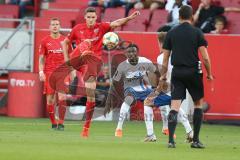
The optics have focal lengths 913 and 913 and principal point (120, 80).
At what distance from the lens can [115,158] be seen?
1262cm

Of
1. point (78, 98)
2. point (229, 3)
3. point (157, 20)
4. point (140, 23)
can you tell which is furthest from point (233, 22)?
point (78, 98)

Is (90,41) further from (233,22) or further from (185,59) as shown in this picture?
(233,22)

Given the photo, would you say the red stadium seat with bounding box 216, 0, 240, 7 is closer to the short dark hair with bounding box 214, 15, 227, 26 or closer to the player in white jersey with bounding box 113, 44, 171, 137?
the short dark hair with bounding box 214, 15, 227, 26

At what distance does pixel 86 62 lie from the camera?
18641 mm

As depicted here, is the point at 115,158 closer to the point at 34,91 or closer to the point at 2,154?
the point at 2,154

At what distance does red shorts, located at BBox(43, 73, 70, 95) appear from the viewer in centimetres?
2123

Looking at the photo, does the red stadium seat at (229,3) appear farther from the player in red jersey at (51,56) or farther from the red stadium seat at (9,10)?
the red stadium seat at (9,10)

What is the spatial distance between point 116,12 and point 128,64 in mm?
9279

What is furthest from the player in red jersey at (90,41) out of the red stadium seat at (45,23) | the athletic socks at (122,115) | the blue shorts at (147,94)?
the red stadium seat at (45,23)

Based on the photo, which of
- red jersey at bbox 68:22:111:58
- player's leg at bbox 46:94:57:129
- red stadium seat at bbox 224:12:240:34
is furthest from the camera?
red stadium seat at bbox 224:12:240:34

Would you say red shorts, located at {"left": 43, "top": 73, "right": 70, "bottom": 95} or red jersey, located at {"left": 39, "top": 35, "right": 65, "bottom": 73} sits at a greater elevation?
red jersey, located at {"left": 39, "top": 35, "right": 65, "bottom": 73}

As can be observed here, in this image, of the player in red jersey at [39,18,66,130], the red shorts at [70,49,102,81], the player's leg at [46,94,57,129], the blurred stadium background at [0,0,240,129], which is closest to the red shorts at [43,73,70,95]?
the player in red jersey at [39,18,66,130]

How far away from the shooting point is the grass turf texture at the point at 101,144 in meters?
13.0

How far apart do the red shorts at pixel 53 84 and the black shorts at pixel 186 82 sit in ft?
22.1
